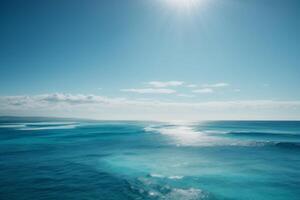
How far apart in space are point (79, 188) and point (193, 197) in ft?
30.3

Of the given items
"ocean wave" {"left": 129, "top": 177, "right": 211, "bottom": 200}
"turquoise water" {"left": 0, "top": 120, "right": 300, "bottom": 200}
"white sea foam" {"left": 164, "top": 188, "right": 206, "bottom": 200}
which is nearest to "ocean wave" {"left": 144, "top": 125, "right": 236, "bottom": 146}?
"turquoise water" {"left": 0, "top": 120, "right": 300, "bottom": 200}

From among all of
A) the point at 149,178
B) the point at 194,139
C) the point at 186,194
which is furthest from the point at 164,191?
the point at 194,139

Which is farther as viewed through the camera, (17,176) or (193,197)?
(17,176)

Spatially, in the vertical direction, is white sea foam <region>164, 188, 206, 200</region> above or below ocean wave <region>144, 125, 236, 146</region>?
below

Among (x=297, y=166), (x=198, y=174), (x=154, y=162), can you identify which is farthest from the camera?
(x=154, y=162)

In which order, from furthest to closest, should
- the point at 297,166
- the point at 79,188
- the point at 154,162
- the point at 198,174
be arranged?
the point at 154,162 < the point at 297,166 < the point at 198,174 < the point at 79,188

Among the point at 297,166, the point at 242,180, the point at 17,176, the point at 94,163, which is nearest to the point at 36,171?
the point at 17,176

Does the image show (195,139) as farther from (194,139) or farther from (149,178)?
(149,178)

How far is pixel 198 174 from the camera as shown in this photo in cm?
2239

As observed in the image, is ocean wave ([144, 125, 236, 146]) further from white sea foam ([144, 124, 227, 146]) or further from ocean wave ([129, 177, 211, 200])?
ocean wave ([129, 177, 211, 200])

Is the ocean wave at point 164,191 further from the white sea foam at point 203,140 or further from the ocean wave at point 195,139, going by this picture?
the ocean wave at point 195,139

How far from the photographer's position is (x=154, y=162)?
93.5 feet

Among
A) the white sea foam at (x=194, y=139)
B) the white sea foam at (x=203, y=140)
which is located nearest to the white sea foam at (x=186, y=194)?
the white sea foam at (x=203, y=140)

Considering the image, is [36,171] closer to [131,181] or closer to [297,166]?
[131,181]
